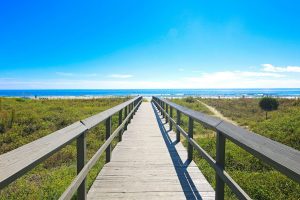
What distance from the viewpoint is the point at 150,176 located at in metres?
5.36

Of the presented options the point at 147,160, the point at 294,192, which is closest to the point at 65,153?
the point at 147,160

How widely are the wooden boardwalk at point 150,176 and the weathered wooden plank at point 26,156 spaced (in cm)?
192

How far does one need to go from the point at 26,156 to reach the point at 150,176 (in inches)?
143

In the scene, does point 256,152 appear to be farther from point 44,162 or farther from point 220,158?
point 44,162

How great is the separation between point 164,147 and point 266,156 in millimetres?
6108

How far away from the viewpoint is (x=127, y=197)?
4.31m

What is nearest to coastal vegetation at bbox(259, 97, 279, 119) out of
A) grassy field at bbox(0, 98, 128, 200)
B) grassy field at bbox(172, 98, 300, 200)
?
grassy field at bbox(172, 98, 300, 200)

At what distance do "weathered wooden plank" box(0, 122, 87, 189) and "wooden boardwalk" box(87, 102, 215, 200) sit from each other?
1.92 m

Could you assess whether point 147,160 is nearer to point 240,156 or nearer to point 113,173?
point 113,173

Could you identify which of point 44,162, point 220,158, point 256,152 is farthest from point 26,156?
point 44,162

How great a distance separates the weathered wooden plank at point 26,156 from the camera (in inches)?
65.8

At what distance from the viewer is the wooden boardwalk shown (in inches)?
176

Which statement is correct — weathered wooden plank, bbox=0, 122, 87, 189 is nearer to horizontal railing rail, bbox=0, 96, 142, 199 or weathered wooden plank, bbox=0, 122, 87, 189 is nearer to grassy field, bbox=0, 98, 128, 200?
horizontal railing rail, bbox=0, 96, 142, 199

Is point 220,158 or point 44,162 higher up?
point 220,158
